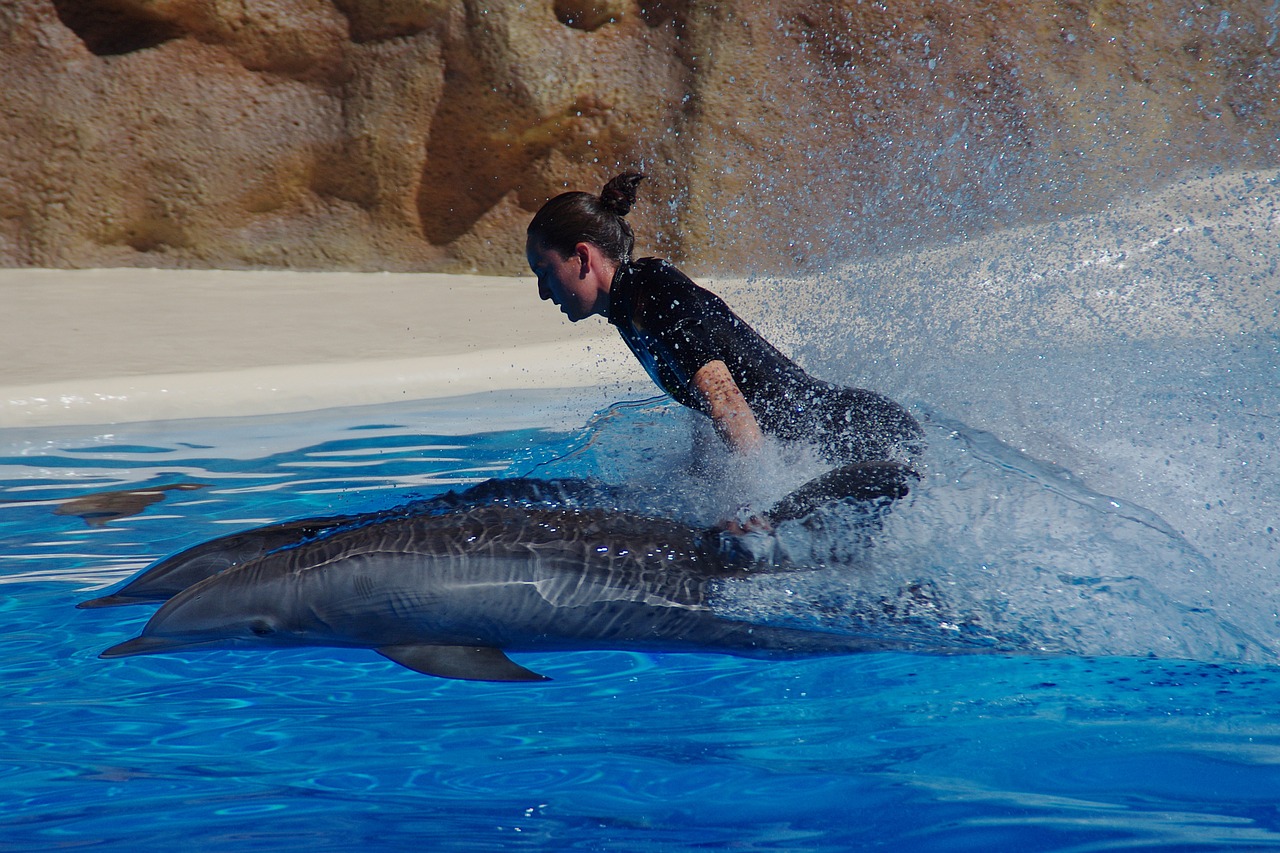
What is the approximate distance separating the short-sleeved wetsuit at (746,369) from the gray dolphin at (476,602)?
61 centimetres

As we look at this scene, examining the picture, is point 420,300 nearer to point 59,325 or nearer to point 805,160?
point 59,325

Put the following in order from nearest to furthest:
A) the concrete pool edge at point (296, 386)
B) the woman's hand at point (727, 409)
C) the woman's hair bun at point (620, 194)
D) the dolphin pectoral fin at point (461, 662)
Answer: the dolphin pectoral fin at point (461, 662), the woman's hand at point (727, 409), the woman's hair bun at point (620, 194), the concrete pool edge at point (296, 386)

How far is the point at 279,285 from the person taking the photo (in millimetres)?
9258

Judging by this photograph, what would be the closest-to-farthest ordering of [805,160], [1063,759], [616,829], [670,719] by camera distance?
[616,829] → [1063,759] → [670,719] → [805,160]

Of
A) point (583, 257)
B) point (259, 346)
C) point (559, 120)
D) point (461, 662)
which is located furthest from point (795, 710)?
point (559, 120)

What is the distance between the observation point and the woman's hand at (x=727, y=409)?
3242 mm

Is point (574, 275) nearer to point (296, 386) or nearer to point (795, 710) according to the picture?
point (795, 710)

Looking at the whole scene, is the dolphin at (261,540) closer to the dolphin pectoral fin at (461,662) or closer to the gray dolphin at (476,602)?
the gray dolphin at (476,602)

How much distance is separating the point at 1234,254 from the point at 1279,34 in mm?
4951

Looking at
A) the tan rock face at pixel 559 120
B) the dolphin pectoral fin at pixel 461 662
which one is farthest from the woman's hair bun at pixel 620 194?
the tan rock face at pixel 559 120

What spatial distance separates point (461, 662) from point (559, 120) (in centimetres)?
833

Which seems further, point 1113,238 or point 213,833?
point 1113,238

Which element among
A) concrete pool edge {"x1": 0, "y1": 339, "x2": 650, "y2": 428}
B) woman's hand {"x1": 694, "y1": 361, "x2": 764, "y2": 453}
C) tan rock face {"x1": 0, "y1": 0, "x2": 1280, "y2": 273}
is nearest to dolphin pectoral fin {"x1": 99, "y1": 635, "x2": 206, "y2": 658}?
woman's hand {"x1": 694, "y1": 361, "x2": 764, "y2": 453}

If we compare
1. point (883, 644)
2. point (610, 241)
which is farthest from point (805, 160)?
point (883, 644)
